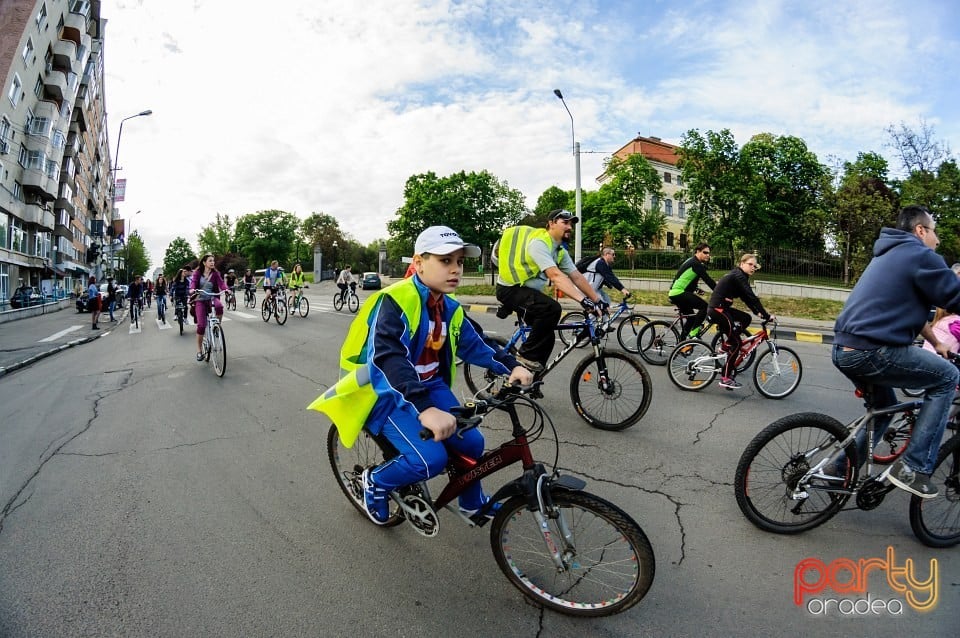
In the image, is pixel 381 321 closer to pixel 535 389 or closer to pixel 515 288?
pixel 535 389

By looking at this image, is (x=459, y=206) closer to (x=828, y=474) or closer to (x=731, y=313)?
(x=731, y=313)

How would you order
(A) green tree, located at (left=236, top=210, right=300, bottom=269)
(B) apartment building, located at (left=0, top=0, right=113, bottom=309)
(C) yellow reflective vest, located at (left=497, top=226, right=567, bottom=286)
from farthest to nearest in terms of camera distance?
(A) green tree, located at (left=236, top=210, right=300, bottom=269), (B) apartment building, located at (left=0, top=0, right=113, bottom=309), (C) yellow reflective vest, located at (left=497, top=226, right=567, bottom=286)

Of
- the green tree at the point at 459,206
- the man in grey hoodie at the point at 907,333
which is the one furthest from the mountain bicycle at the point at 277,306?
the green tree at the point at 459,206

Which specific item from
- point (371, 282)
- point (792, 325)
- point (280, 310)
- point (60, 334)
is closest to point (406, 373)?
point (280, 310)

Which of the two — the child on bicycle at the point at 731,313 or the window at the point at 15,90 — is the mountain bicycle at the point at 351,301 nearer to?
the child on bicycle at the point at 731,313

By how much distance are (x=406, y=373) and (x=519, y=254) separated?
11.0 feet

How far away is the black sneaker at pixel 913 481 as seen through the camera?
2914 millimetres

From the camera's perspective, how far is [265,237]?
303ft

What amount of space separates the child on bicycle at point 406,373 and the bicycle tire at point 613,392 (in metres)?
2.44

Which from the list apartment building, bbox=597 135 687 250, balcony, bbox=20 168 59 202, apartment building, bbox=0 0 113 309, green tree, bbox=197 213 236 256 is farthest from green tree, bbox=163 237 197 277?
apartment building, bbox=597 135 687 250

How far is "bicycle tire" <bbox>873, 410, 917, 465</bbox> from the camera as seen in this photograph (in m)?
3.22

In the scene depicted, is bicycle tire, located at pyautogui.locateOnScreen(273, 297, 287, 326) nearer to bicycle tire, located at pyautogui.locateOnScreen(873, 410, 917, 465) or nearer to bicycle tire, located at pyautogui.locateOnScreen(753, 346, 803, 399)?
bicycle tire, located at pyautogui.locateOnScreen(753, 346, 803, 399)

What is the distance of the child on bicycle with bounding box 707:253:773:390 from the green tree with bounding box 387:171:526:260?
176 feet

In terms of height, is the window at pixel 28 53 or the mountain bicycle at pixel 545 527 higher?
the window at pixel 28 53
